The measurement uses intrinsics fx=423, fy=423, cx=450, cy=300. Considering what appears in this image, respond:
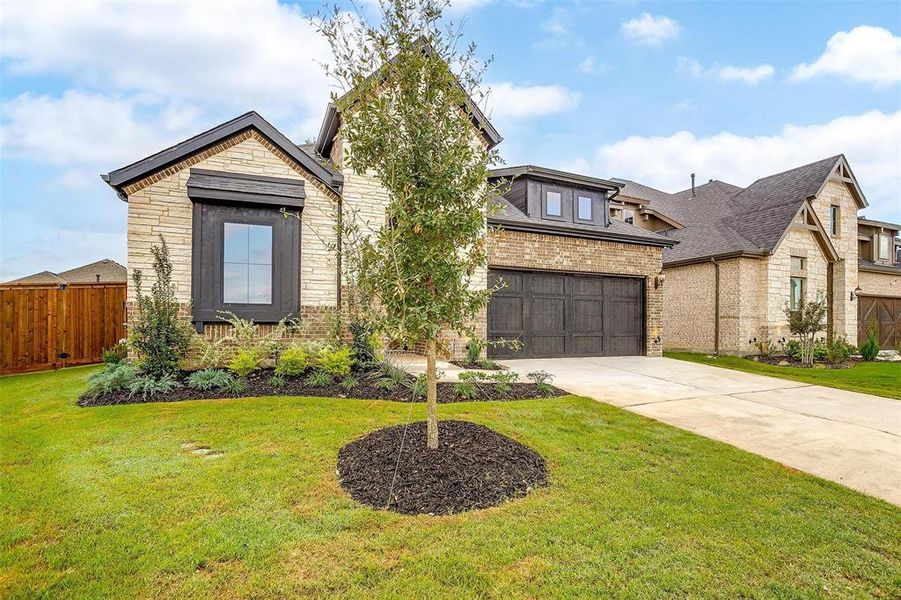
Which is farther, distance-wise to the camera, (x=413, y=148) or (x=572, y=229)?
(x=572, y=229)

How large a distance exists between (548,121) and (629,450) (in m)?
14.6

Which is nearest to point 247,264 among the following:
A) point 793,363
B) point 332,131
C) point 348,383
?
point 348,383

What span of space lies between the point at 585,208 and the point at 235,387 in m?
10.8

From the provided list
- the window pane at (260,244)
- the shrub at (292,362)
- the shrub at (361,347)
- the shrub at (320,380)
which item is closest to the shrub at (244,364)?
the shrub at (292,362)

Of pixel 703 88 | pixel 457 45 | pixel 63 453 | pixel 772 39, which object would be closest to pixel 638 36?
pixel 772 39

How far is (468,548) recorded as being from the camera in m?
2.54

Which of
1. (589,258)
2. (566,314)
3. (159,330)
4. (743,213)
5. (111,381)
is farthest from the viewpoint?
(743,213)

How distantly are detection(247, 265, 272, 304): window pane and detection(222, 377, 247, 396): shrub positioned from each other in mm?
1839

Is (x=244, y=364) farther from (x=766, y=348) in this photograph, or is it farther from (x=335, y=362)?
(x=766, y=348)

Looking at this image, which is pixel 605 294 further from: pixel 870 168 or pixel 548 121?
pixel 870 168

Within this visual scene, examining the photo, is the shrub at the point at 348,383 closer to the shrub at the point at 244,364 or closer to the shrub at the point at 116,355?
the shrub at the point at 244,364

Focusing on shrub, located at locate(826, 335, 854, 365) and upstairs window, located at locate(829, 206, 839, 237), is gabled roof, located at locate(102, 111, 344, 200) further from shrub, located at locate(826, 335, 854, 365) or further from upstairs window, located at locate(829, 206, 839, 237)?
upstairs window, located at locate(829, 206, 839, 237)

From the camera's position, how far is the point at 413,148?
364 centimetres

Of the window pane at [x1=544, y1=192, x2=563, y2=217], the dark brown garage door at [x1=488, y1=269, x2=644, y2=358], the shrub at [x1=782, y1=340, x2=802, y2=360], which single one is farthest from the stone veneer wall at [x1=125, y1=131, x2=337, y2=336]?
the shrub at [x1=782, y1=340, x2=802, y2=360]
